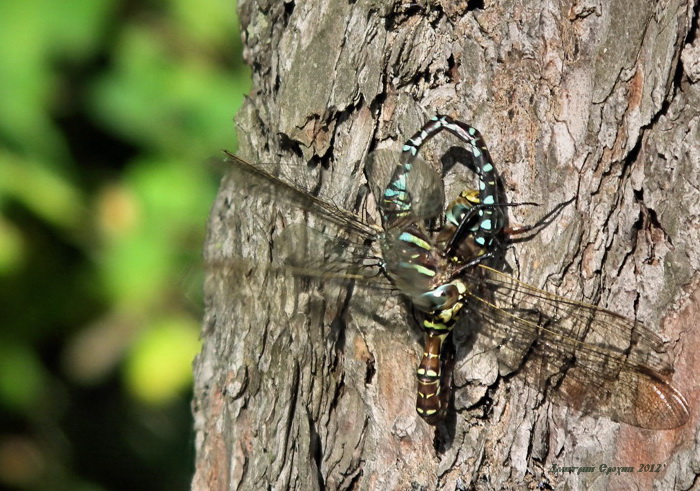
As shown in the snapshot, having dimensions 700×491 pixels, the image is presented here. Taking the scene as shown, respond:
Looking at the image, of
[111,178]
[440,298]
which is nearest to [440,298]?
[440,298]

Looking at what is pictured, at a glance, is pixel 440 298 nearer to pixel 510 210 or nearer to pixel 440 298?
pixel 440 298

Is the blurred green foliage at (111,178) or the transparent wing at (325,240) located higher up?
the blurred green foliage at (111,178)

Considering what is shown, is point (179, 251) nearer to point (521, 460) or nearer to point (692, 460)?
point (521, 460)

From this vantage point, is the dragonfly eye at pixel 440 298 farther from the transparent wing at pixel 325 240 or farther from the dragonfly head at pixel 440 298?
the transparent wing at pixel 325 240

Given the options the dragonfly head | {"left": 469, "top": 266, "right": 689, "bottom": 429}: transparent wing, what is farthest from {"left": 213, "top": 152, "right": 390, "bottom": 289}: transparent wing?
{"left": 469, "top": 266, "right": 689, "bottom": 429}: transparent wing

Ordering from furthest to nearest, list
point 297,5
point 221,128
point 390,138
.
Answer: point 221,128
point 297,5
point 390,138

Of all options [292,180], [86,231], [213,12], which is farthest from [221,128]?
[292,180]

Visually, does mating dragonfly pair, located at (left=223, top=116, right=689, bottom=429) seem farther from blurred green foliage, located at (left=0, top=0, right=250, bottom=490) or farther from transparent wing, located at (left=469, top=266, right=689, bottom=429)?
blurred green foliage, located at (left=0, top=0, right=250, bottom=490)

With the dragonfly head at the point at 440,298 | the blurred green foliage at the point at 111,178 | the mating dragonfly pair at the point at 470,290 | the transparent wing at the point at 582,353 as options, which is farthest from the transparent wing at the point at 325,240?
the blurred green foliage at the point at 111,178
